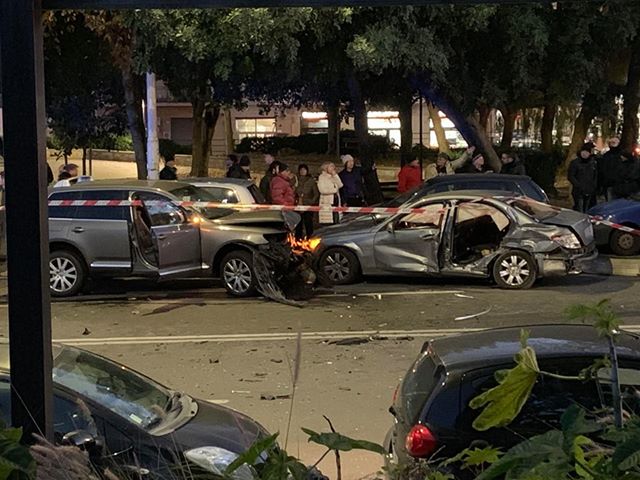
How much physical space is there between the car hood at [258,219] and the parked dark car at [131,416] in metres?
7.74

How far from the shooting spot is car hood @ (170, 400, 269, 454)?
5.53 meters

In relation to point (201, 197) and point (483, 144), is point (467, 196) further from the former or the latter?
point (483, 144)

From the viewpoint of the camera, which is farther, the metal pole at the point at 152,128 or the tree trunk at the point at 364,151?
the tree trunk at the point at 364,151

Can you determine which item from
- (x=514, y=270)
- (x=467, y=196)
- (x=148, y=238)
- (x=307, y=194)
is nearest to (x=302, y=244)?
(x=148, y=238)

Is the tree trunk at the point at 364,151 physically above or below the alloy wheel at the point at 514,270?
above

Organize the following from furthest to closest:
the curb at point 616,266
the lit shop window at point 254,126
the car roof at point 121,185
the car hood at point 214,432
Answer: the lit shop window at point 254,126 < the curb at point 616,266 < the car roof at point 121,185 < the car hood at point 214,432

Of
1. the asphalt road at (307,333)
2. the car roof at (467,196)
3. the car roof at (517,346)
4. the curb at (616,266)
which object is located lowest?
the asphalt road at (307,333)

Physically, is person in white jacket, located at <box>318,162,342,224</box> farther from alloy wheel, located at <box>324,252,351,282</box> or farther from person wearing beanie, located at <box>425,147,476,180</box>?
alloy wheel, located at <box>324,252,351,282</box>

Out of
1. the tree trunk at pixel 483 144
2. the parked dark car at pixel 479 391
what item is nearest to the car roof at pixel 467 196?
the tree trunk at pixel 483 144

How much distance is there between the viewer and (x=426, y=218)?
1429 centimetres

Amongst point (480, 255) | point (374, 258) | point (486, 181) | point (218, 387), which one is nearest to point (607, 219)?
point (486, 181)

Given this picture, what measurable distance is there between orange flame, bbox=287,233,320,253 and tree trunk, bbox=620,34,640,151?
12012 mm

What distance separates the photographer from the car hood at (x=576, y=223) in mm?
14109

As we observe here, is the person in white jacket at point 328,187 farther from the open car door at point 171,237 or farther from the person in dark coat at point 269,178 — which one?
the open car door at point 171,237
